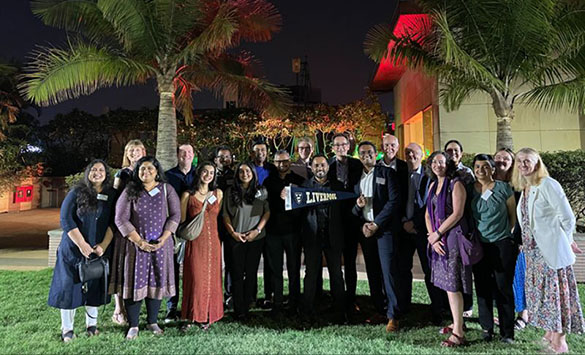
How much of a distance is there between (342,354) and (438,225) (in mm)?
1534

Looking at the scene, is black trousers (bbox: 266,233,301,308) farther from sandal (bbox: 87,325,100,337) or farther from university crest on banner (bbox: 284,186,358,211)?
sandal (bbox: 87,325,100,337)

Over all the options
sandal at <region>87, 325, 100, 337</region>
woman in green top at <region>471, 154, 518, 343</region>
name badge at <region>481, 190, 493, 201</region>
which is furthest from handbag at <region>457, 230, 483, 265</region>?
sandal at <region>87, 325, 100, 337</region>

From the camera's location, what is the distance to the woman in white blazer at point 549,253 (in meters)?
3.21

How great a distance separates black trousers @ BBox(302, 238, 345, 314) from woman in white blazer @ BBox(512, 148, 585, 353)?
184 centimetres

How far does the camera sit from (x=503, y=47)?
6922 millimetres

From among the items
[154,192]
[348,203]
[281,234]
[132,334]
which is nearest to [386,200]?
[348,203]

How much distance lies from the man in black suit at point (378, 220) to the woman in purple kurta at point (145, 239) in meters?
2.04

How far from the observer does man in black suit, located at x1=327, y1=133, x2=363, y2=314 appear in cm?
418

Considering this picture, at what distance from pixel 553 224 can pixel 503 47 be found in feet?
16.5

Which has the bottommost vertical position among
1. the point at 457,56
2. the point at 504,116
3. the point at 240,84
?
the point at 504,116

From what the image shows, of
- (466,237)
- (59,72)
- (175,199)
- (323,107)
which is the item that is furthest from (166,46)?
(323,107)

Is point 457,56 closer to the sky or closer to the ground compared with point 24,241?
closer to the sky

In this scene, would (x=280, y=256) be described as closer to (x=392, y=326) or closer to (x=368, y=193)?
(x=368, y=193)

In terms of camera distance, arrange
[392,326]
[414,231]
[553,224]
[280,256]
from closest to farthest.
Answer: [553,224]
[392,326]
[414,231]
[280,256]
